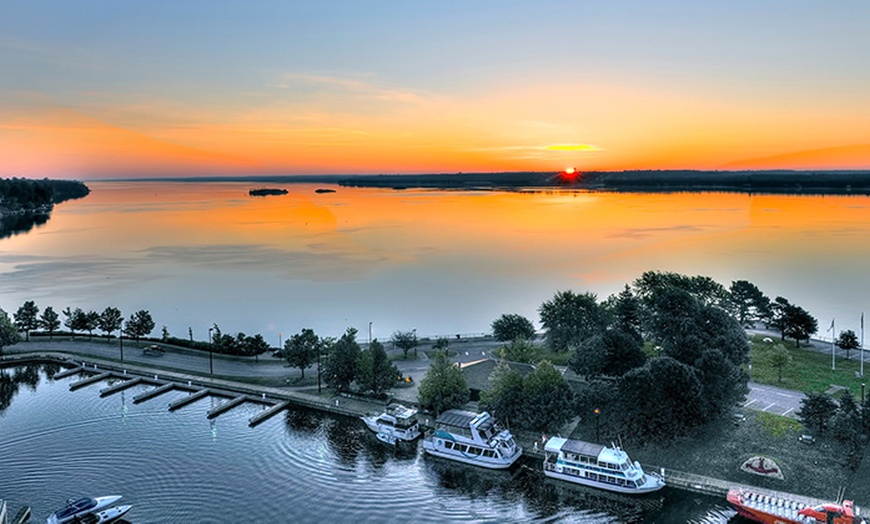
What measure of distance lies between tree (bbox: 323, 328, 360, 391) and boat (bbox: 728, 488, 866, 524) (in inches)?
1040

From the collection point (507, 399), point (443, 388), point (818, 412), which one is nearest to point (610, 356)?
point (507, 399)

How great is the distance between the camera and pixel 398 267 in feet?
372

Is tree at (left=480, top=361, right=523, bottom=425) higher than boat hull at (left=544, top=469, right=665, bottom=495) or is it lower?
higher

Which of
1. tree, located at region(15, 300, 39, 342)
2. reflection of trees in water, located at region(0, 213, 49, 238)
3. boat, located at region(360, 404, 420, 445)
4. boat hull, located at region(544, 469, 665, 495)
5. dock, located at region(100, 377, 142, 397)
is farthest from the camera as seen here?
reflection of trees in water, located at region(0, 213, 49, 238)

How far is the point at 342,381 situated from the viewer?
4647 centimetres

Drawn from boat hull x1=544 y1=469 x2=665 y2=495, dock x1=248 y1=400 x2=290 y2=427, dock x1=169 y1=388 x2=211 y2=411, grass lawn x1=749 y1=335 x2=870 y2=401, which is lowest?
boat hull x1=544 y1=469 x2=665 y2=495

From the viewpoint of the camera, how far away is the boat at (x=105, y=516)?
3000cm

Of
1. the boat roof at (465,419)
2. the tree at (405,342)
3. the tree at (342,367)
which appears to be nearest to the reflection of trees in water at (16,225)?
the tree at (405,342)

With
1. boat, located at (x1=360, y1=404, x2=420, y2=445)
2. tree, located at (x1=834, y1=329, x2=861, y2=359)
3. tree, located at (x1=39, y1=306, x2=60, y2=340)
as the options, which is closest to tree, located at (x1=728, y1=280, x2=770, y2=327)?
tree, located at (x1=834, y1=329, x2=861, y2=359)

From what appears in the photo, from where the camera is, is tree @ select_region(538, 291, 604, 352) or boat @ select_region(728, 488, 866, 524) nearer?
boat @ select_region(728, 488, 866, 524)

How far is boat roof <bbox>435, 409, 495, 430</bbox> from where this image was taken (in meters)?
37.8

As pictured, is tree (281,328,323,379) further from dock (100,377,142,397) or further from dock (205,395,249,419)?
dock (100,377,142,397)

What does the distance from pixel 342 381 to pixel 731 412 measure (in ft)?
89.5

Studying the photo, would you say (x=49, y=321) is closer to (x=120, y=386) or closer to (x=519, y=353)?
(x=120, y=386)
